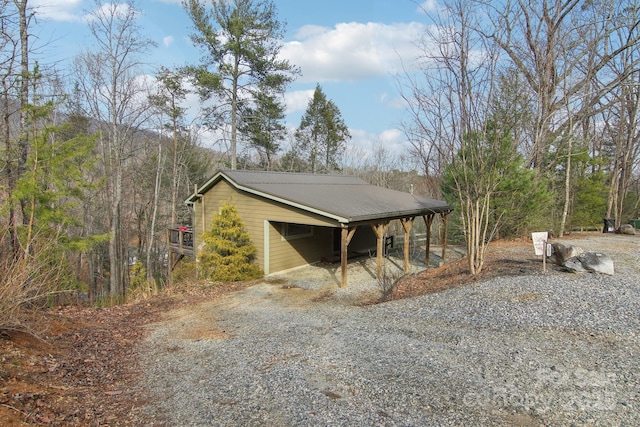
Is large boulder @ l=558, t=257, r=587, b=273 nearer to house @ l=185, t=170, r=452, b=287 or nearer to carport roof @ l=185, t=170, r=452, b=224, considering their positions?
house @ l=185, t=170, r=452, b=287

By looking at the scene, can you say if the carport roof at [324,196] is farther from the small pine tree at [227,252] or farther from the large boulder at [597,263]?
the large boulder at [597,263]

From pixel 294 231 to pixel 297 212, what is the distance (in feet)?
6.40

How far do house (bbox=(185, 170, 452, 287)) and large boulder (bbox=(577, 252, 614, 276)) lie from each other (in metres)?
4.73

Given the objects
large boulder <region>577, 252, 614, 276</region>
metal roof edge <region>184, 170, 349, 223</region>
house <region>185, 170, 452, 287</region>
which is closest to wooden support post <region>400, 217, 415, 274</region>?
house <region>185, 170, 452, 287</region>

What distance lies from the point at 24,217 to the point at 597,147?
1254 inches

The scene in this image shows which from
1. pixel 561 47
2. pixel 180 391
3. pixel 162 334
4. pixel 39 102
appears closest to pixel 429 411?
pixel 180 391

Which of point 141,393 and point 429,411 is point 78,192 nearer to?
point 141,393

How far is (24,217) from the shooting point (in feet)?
29.5

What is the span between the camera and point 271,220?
38.2ft

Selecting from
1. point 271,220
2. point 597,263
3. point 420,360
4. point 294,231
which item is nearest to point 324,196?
point 294,231

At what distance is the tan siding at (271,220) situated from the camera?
36.8 ft

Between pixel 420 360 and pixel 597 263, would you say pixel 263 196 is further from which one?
pixel 597 263

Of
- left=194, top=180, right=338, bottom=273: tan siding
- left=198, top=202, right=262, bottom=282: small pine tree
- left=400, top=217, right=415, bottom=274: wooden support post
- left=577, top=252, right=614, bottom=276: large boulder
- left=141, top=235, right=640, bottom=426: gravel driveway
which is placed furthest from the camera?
left=400, top=217, right=415, bottom=274: wooden support post

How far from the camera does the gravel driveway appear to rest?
3404 mm
